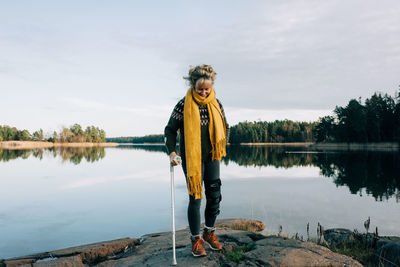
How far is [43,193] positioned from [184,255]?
1254cm

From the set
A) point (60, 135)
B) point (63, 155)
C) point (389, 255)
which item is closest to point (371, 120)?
point (63, 155)

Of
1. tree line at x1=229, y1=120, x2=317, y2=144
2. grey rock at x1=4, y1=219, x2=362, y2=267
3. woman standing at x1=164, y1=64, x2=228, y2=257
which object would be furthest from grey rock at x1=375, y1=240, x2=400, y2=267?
tree line at x1=229, y1=120, x2=317, y2=144

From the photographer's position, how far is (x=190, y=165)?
354 cm

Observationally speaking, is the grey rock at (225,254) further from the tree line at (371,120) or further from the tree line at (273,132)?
the tree line at (273,132)

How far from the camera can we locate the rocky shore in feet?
11.4

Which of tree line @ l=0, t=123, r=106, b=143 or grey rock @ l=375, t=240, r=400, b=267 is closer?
grey rock @ l=375, t=240, r=400, b=267

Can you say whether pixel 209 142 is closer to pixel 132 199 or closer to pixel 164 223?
pixel 164 223

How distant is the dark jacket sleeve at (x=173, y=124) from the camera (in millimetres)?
3754

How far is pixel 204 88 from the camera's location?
11.7 feet

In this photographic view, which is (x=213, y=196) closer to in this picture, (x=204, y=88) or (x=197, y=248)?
(x=197, y=248)

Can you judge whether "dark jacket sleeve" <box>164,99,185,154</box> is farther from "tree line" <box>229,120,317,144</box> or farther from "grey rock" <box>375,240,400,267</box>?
"tree line" <box>229,120,317,144</box>

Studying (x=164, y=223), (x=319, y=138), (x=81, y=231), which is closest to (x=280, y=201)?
(x=164, y=223)

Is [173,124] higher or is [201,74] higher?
[201,74]

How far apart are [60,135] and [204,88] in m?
131
